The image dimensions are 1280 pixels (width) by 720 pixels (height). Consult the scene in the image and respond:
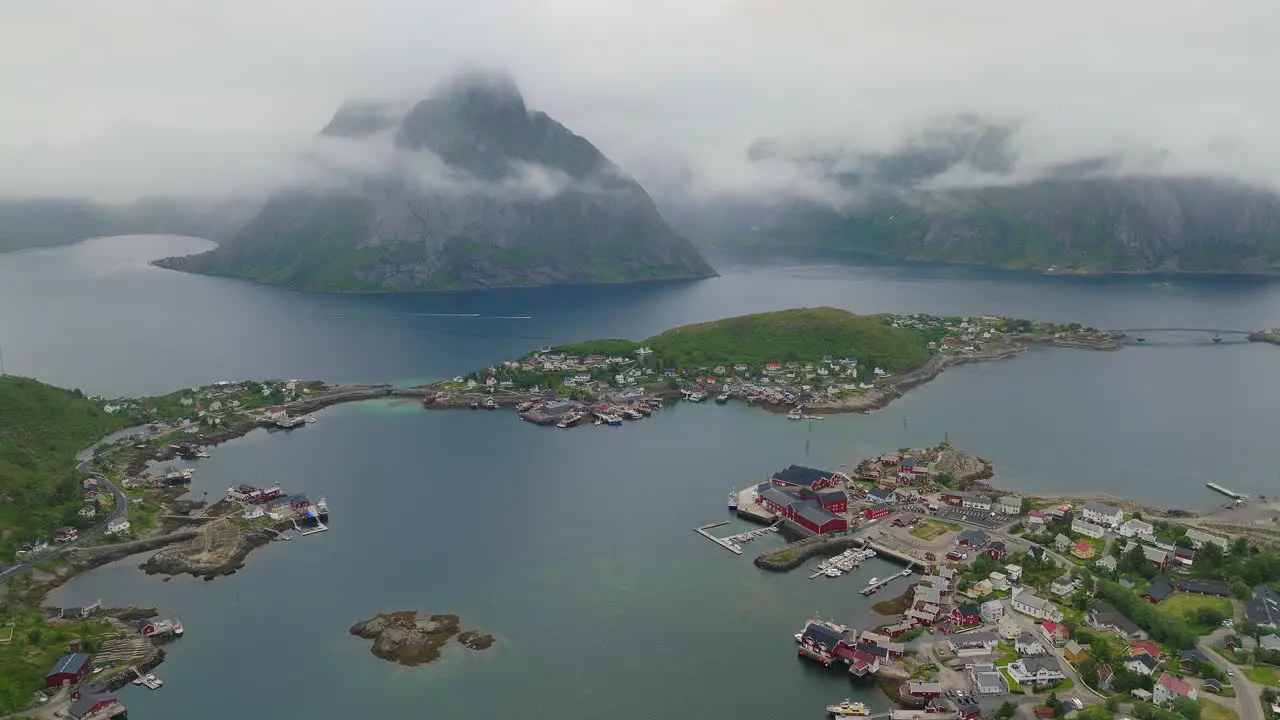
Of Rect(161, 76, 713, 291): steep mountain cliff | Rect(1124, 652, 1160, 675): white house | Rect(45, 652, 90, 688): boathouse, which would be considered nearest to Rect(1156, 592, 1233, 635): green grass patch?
Rect(1124, 652, 1160, 675): white house

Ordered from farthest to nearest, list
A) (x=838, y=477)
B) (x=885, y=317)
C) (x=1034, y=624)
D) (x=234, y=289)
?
(x=234, y=289), (x=885, y=317), (x=838, y=477), (x=1034, y=624)

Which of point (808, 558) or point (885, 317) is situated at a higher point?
point (885, 317)

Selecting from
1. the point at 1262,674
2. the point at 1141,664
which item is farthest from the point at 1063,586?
the point at 1262,674

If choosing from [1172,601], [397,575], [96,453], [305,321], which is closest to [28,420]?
[96,453]

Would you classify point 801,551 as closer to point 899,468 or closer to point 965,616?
point 965,616

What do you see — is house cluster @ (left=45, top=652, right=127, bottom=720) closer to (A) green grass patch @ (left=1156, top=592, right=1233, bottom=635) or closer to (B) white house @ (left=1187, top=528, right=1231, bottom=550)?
(A) green grass patch @ (left=1156, top=592, right=1233, bottom=635)

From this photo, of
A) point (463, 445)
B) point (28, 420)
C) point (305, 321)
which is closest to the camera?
point (28, 420)

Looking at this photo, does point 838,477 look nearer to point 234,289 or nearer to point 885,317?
point 885,317
